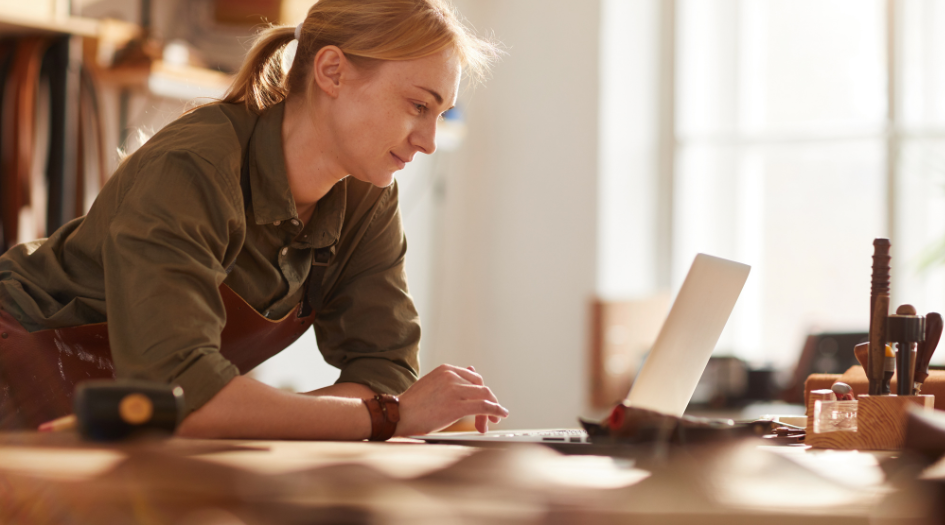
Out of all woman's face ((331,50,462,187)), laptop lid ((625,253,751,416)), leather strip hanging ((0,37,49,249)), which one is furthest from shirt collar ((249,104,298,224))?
leather strip hanging ((0,37,49,249))

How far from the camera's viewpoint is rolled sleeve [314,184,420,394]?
1.46 m

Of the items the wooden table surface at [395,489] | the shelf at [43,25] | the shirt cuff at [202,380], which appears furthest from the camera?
the shelf at [43,25]

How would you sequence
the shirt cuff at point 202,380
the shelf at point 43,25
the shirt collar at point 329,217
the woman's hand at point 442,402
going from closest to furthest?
the shirt cuff at point 202,380
the woman's hand at point 442,402
the shirt collar at point 329,217
the shelf at point 43,25

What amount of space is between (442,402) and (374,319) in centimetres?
34

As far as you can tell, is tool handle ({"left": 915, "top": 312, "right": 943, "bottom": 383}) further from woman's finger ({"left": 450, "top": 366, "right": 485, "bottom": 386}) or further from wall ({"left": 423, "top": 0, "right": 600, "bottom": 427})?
wall ({"left": 423, "top": 0, "right": 600, "bottom": 427})

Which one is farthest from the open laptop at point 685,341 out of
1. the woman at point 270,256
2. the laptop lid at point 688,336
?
the woman at point 270,256

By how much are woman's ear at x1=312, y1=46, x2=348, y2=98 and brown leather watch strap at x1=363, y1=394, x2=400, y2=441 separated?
497 mm

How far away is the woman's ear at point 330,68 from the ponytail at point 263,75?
10 centimetres

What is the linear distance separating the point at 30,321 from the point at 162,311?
341mm

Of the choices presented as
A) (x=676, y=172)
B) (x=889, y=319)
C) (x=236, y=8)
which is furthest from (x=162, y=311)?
(x=676, y=172)

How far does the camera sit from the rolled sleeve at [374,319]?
1456mm

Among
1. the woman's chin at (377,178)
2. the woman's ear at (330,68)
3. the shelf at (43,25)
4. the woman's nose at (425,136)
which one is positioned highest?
the shelf at (43,25)

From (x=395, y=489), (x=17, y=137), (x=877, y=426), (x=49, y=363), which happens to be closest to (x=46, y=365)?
(x=49, y=363)

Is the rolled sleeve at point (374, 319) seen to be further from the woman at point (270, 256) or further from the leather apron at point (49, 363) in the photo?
the leather apron at point (49, 363)
